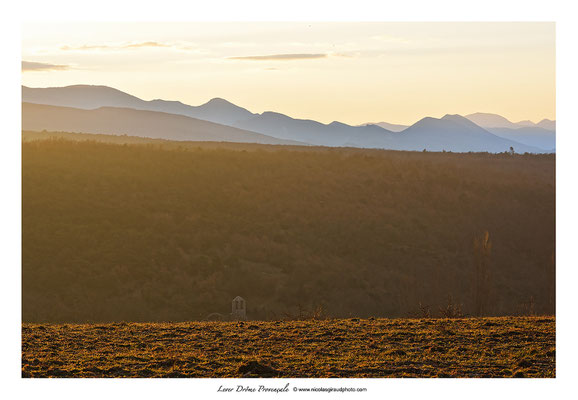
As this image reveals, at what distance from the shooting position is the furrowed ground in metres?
10.9

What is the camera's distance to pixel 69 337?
13.9m

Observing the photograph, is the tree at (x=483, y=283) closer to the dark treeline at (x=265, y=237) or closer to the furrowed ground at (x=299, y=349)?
the dark treeline at (x=265, y=237)

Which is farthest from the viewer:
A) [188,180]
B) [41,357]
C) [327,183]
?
[327,183]

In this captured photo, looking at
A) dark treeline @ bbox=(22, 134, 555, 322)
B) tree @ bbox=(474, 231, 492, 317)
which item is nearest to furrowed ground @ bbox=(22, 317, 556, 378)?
tree @ bbox=(474, 231, 492, 317)

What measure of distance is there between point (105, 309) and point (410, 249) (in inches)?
524

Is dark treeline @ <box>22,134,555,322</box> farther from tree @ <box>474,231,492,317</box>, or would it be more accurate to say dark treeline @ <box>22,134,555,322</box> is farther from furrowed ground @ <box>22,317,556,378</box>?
furrowed ground @ <box>22,317,556,378</box>

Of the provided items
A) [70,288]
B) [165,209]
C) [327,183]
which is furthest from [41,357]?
[327,183]

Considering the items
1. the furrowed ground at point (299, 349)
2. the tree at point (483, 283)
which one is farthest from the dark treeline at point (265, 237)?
the furrowed ground at point (299, 349)

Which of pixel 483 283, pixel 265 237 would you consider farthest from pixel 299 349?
pixel 265 237

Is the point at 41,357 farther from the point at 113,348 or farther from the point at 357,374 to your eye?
the point at 357,374

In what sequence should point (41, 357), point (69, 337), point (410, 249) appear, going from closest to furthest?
point (41, 357), point (69, 337), point (410, 249)

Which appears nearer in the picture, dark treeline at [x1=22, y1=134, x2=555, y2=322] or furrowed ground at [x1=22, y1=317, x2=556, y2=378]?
furrowed ground at [x1=22, y1=317, x2=556, y2=378]

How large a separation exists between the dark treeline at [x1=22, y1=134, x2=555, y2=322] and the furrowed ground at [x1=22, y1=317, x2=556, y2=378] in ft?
20.2

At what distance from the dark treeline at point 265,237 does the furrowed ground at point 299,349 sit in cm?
615
